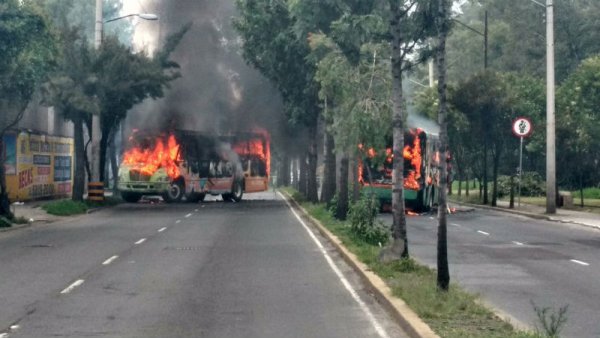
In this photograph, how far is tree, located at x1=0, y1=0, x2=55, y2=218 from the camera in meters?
30.7

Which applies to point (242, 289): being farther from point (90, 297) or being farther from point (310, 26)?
point (310, 26)

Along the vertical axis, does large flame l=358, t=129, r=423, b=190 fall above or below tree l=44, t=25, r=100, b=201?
below

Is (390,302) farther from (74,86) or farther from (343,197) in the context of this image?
(74,86)

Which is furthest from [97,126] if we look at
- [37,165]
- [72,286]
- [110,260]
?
[72,286]

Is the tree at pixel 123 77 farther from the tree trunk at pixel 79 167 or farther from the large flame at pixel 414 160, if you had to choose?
the large flame at pixel 414 160

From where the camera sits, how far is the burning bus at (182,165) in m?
56.7

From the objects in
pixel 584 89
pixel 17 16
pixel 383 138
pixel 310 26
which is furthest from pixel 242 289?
pixel 584 89

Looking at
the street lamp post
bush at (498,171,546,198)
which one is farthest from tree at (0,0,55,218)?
bush at (498,171,546,198)

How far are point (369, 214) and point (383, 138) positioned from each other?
904cm

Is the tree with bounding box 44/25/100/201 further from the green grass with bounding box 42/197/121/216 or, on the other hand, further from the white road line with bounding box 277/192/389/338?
the white road line with bounding box 277/192/389/338

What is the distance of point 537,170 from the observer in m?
75.9

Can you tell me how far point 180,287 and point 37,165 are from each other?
38049mm

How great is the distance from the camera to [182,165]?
57.3 m

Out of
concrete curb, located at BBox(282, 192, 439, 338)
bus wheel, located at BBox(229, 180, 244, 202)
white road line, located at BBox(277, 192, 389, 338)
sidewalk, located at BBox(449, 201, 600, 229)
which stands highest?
bus wheel, located at BBox(229, 180, 244, 202)
